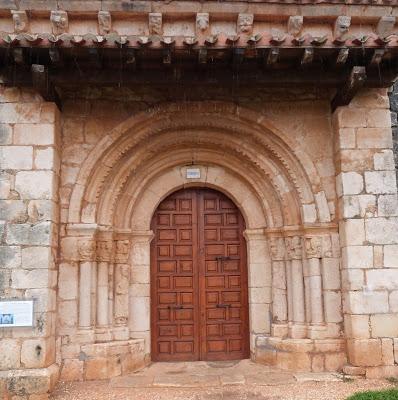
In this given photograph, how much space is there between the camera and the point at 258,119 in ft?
19.0

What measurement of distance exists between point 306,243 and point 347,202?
694 mm

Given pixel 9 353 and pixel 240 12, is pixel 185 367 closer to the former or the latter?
pixel 9 353

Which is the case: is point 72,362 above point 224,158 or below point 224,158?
below

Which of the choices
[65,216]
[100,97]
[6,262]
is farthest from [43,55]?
[6,262]

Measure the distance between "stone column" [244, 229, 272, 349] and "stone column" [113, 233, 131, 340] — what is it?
5.14 ft

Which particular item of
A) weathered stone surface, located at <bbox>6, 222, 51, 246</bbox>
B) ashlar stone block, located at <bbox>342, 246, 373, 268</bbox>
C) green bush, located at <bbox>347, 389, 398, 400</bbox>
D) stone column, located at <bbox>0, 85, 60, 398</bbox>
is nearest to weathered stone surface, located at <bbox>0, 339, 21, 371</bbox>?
stone column, located at <bbox>0, 85, 60, 398</bbox>

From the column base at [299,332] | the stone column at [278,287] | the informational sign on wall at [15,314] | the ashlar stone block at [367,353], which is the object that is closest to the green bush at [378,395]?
the ashlar stone block at [367,353]

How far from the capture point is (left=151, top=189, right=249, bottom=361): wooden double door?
607 centimetres

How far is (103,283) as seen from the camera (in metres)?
5.62

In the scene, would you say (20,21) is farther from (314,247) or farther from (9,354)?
(314,247)

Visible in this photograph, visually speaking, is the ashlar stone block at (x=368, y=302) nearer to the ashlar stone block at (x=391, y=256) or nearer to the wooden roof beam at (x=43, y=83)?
the ashlar stone block at (x=391, y=256)

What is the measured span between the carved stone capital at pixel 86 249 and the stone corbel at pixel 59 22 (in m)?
2.43

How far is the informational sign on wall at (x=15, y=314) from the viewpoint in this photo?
16.1 ft

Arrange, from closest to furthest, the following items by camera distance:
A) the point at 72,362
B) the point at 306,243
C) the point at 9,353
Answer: the point at 9,353, the point at 72,362, the point at 306,243
